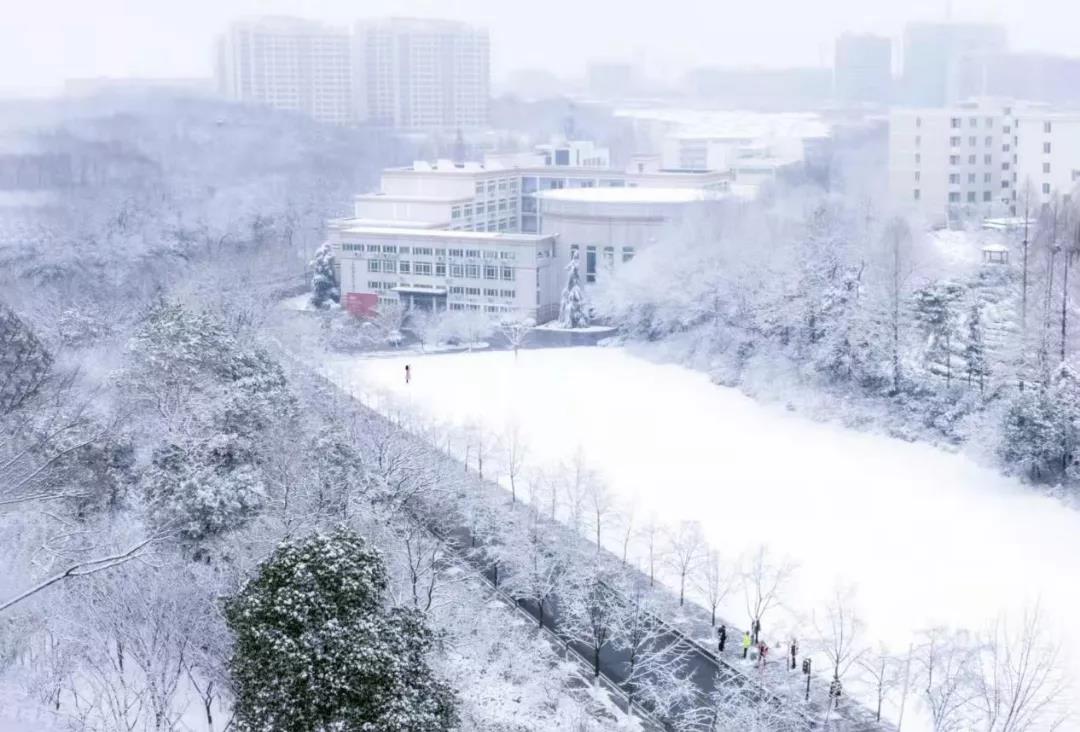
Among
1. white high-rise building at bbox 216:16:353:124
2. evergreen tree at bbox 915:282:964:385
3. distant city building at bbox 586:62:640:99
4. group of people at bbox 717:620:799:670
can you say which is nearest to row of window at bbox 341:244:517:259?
evergreen tree at bbox 915:282:964:385

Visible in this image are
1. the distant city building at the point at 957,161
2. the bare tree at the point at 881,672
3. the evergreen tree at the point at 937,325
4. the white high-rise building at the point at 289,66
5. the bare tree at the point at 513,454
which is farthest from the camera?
the white high-rise building at the point at 289,66

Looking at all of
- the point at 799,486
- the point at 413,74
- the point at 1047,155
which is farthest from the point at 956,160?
the point at 413,74

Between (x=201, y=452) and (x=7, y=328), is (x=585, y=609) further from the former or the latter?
(x=7, y=328)

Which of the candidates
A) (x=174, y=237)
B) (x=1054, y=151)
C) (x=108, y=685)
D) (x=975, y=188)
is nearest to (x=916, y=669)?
(x=108, y=685)

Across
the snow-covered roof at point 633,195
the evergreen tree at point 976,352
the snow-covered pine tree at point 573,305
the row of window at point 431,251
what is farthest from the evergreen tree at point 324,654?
the snow-covered roof at point 633,195

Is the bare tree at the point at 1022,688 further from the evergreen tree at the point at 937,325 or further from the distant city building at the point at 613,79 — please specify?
the distant city building at the point at 613,79

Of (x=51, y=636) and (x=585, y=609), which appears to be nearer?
(x=51, y=636)
